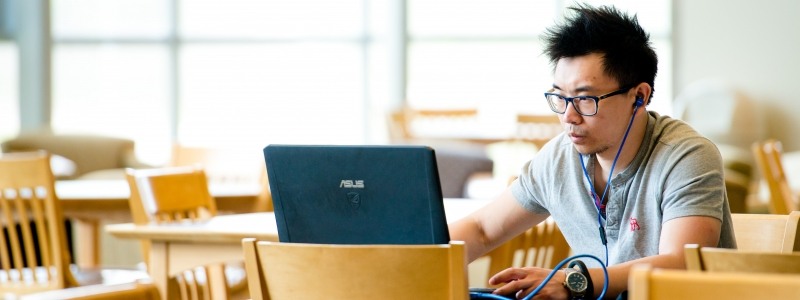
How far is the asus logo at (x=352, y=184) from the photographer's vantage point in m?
1.85

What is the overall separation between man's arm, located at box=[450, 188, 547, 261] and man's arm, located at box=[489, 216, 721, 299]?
0.37 metres

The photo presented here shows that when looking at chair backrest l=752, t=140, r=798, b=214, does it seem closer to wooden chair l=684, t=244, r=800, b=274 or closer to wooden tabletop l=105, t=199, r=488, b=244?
wooden tabletop l=105, t=199, r=488, b=244

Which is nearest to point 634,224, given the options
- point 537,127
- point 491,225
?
point 491,225

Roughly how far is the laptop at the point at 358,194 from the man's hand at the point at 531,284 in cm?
12

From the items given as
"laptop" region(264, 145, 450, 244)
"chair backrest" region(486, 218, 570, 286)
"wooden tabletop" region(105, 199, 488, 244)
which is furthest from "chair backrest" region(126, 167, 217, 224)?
"laptop" region(264, 145, 450, 244)

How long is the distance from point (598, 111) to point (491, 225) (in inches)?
14.5

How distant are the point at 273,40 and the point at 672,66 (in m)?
3.29

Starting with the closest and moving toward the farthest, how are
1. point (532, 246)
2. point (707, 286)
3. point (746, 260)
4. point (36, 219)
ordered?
point (707, 286)
point (746, 260)
point (532, 246)
point (36, 219)

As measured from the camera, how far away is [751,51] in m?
9.40

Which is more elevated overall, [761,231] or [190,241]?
[761,231]

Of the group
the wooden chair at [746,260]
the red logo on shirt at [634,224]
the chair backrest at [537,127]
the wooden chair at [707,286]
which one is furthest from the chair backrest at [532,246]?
the chair backrest at [537,127]

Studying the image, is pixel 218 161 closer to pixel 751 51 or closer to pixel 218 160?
pixel 218 160

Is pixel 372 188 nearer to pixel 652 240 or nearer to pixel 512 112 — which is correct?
pixel 652 240

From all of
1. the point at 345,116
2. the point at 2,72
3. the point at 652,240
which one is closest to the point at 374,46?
the point at 345,116
